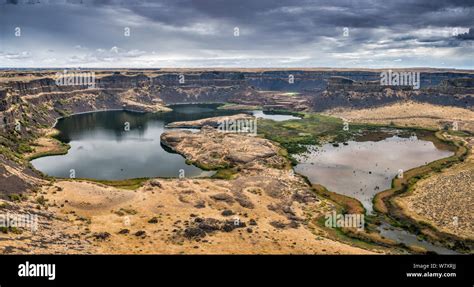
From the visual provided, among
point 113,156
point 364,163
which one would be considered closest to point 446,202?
point 364,163

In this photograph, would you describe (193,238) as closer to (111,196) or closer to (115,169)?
(111,196)

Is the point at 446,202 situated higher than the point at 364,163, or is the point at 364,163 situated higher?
Answer: the point at 364,163

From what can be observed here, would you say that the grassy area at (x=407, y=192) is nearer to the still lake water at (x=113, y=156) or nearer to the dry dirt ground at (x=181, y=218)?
the dry dirt ground at (x=181, y=218)

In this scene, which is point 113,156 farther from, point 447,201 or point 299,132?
point 447,201

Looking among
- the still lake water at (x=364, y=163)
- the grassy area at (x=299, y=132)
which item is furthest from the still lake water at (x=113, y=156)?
the grassy area at (x=299, y=132)

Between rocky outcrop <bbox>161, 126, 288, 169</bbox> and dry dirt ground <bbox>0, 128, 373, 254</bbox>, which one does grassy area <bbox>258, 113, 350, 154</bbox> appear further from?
dry dirt ground <bbox>0, 128, 373, 254</bbox>

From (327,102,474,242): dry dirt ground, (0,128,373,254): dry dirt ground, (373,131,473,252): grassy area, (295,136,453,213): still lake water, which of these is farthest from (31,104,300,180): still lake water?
(327,102,474,242): dry dirt ground

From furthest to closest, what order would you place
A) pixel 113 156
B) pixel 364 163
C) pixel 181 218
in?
pixel 113 156 < pixel 364 163 < pixel 181 218
